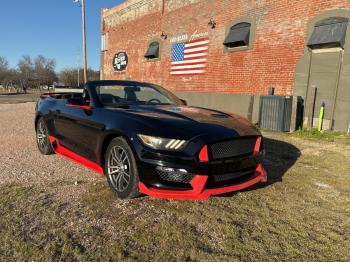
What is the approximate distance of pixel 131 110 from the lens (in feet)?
12.1

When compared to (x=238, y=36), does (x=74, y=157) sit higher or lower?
lower

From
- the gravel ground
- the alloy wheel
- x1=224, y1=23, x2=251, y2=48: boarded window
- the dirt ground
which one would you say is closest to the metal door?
x1=224, y1=23, x2=251, y2=48: boarded window

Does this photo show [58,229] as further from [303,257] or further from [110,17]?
[110,17]

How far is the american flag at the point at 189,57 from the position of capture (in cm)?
1365

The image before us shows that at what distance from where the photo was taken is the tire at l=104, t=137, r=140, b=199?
126 inches

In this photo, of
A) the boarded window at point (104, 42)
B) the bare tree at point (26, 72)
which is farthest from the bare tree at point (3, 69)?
the boarded window at point (104, 42)

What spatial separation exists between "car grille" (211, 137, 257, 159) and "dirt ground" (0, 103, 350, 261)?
0.60 metres

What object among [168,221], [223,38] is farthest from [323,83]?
[168,221]

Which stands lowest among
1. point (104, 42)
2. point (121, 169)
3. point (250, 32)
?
point (121, 169)

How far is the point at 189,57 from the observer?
14.5 m

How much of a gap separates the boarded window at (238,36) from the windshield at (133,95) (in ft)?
24.4

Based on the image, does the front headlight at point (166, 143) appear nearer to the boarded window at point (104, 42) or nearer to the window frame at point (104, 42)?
the window frame at point (104, 42)

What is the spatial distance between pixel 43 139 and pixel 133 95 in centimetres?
218

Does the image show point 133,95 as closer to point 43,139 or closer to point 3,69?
point 43,139
